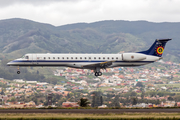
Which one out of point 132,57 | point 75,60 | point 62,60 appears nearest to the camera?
point 62,60

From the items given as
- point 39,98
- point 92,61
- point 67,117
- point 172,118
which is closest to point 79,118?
point 67,117

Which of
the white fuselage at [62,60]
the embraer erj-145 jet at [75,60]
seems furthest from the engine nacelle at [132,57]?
the white fuselage at [62,60]

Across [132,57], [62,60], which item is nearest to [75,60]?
[62,60]

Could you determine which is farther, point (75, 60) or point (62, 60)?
point (75, 60)

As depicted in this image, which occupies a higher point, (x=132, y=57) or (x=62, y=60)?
(x=132, y=57)

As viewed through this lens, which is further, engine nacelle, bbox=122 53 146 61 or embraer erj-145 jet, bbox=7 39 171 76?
engine nacelle, bbox=122 53 146 61

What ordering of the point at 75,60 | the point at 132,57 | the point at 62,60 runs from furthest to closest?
the point at 132,57, the point at 75,60, the point at 62,60

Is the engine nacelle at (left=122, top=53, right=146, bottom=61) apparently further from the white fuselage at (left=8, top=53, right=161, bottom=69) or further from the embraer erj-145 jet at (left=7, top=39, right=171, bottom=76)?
the white fuselage at (left=8, top=53, right=161, bottom=69)

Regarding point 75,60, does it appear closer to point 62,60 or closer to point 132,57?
point 62,60

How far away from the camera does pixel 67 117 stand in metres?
36.9

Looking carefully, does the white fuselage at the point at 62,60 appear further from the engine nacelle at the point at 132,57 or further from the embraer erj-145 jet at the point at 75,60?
the engine nacelle at the point at 132,57

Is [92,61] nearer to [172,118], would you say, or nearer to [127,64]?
[127,64]

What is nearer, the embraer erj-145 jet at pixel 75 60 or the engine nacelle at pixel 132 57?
the embraer erj-145 jet at pixel 75 60

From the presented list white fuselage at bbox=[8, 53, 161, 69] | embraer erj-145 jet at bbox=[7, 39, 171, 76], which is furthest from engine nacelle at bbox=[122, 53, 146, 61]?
white fuselage at bbox=[8, 53, 161, 69]
